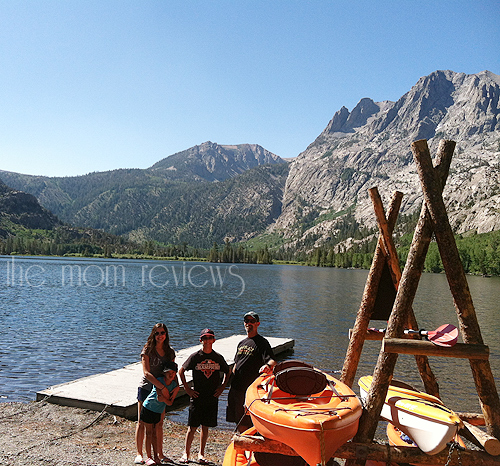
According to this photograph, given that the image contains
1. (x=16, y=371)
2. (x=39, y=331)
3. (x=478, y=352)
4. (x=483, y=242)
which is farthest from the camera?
(x=483, y=242)

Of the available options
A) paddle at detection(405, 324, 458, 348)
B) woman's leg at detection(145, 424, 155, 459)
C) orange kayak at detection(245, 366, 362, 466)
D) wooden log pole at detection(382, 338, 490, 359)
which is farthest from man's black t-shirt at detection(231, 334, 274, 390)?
paddle at detection(405, 324, 458, 348)

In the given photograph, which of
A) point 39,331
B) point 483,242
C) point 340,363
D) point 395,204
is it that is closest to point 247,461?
point 395,204

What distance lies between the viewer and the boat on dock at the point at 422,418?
641cm

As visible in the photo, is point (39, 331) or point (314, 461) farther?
point (39, 331)

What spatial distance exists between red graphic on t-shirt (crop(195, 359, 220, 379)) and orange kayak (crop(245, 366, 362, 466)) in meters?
1.09

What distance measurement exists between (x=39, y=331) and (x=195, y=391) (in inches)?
931

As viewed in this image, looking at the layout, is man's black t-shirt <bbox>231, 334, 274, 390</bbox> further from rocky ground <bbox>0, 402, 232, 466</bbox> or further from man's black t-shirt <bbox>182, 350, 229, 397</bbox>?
rocky ground <bbox>0, 402, 232, 466</bbox>

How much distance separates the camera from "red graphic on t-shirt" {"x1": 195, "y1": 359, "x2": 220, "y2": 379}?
8.41 m

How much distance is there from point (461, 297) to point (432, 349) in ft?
3.20

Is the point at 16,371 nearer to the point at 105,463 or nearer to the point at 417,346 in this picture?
the point at 105,463

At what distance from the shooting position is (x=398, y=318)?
23.1 ft

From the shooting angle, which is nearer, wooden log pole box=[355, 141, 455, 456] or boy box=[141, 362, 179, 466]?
wooden log pole box=[355, 141, 455, 456]

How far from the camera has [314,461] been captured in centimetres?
602

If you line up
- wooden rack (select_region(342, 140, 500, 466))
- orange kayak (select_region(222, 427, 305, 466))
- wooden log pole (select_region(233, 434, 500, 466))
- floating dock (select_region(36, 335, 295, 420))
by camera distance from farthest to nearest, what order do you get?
1. floating dock (select_region(36, 335, 295, 420))
2. orange kayak (select_region(222, 427, 305, 466))
3. wooden rack (select_region(342, 140, 500, 466))
4. wooden log pole (select_region(233, 434, 500, 466))
